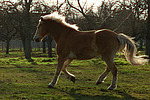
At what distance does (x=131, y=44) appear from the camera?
754cm

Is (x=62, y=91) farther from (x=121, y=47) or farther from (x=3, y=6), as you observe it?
(x=3, y=6)

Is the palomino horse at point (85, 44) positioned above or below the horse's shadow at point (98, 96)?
above

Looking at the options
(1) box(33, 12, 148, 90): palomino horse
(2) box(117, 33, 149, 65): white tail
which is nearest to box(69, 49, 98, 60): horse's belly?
(1) box(33, 12, 148, 90): palomino horse

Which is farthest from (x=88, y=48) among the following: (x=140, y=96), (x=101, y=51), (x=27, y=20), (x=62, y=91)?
(x=27, y=20)

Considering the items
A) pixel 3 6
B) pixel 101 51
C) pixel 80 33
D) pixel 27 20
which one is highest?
pixel 3 6

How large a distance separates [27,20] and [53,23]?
16497 mm

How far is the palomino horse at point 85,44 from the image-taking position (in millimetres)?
7324

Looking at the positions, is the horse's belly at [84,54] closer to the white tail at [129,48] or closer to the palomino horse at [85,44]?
the palomino horse at [85,44]

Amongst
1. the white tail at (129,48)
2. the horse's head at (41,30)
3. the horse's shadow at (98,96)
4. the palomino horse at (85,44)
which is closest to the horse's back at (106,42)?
the palomino horse at (85,44)

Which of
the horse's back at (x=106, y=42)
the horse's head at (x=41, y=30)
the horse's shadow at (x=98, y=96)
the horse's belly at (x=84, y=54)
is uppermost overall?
the horse's head at (x=41, y=30)

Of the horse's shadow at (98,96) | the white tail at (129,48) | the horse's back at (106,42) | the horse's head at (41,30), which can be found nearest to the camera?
the horse's shadow at (98,96)

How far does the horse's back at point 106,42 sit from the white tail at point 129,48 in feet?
0.72

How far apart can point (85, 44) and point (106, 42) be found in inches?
28.1

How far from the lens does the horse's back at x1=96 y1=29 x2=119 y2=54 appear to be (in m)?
7.28
